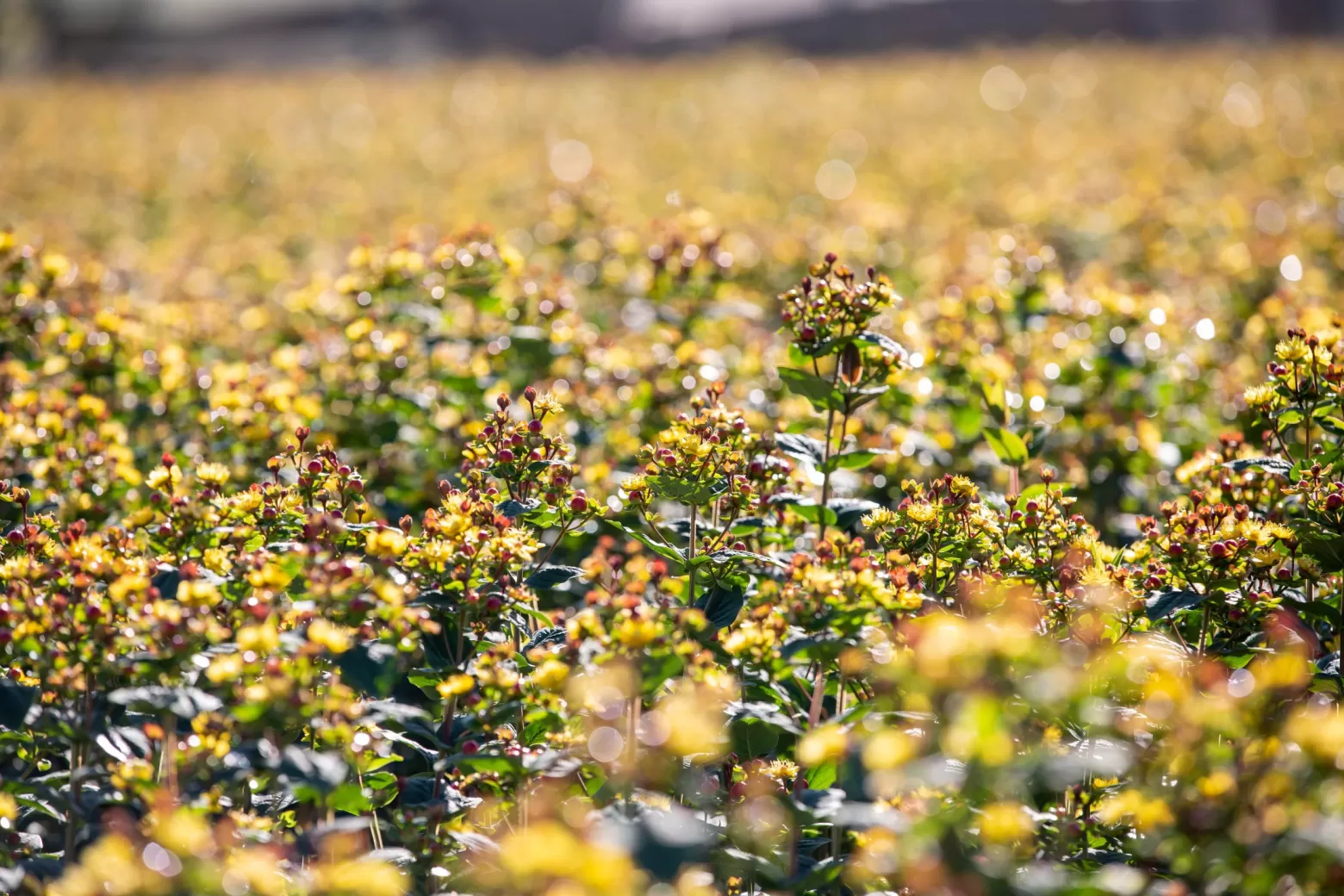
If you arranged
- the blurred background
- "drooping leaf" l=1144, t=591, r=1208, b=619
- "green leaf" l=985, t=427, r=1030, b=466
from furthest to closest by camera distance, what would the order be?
the blurred background → "green leaf" l=985, t=427, r=1030, b=466 → "drooping leaf" l=1144, t=591, r=1208, b=619

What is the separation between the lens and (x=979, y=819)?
144 centimetres

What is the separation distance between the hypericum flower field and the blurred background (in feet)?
42.0

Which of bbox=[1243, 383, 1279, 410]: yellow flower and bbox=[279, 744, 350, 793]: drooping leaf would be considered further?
bbox=[1243, 383, 1279, 410]: yellow flower

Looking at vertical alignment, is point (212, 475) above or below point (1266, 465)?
below

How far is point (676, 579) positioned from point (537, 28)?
19.7 metres

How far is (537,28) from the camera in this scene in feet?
64.7

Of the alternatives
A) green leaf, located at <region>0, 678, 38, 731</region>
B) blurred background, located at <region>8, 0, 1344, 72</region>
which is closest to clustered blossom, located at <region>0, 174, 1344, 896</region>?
green leaf, located at <region>0, 678, 38, 731</region>

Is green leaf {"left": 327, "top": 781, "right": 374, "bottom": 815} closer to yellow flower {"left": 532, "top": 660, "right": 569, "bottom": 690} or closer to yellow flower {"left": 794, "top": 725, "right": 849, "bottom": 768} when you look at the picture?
yellow flower {"left": 532, "top": 660, "right": 569, "bottom": 690}

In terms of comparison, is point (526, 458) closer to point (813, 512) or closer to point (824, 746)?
point (813, 512)

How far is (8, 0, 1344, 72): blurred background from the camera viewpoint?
615 inches

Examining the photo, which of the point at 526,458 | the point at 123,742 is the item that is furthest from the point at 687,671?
the point at 123,742

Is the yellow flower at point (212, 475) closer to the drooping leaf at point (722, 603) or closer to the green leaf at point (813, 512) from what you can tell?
the drooping leaf at point (722, 603)

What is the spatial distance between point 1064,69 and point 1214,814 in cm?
1144

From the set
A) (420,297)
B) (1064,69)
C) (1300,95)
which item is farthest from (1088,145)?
(420,297)
